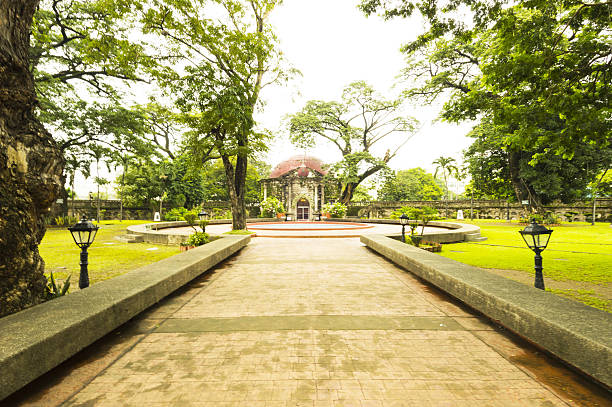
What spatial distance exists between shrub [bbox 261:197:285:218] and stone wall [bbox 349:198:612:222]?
29.4ft

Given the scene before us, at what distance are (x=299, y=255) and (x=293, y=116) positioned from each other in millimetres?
27818

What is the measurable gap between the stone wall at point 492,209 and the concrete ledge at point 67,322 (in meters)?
29.4

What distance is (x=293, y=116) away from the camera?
112ft

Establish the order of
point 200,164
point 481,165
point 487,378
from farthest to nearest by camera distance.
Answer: point 481,165
point 200,164
point 487,378

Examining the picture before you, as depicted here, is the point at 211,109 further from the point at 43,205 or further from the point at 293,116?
the point at 293,116

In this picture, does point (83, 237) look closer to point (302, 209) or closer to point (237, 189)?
point (237, 189)

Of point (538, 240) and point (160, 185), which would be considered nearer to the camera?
point (538, 240)

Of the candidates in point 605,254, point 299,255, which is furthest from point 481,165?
point 299,255

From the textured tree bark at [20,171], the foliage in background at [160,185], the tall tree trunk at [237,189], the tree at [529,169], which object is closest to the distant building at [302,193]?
the foliage in background at [160,185]

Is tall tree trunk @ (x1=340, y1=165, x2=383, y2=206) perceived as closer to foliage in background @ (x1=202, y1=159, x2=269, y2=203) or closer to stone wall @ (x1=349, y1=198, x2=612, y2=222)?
stone wall @ (x1=349, y1=198, x2=612, y2=222)

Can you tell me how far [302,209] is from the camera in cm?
3634

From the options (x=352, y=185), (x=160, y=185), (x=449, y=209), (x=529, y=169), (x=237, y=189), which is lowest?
(x=449, y=209)

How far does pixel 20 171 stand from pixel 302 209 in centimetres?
3293

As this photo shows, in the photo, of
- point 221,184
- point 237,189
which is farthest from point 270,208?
point 237,189
